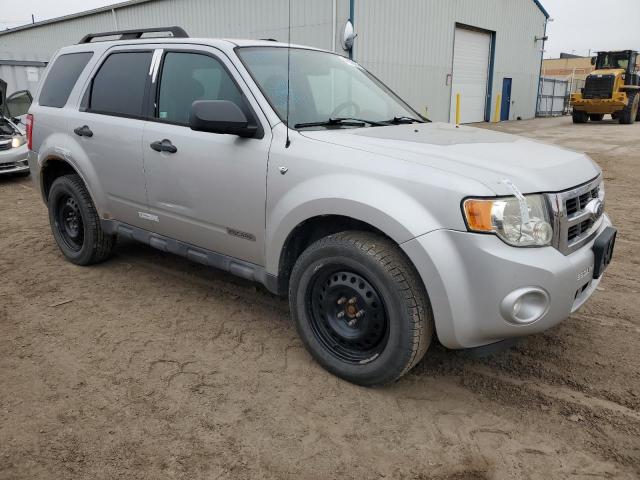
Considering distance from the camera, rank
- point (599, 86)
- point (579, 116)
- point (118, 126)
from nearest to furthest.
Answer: point (118, 126) < point (599, 86) < point (579, 116)

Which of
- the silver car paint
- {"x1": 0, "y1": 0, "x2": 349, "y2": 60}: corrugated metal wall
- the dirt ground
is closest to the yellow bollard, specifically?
{"x1": 0, "y1": 0, "x2": 349, "y2": 60}: corrugated metal wall

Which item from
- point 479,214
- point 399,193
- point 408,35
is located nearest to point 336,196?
point 399,193

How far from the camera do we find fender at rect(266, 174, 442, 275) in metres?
2.46

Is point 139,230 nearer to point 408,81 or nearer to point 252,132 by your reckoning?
point 252,132

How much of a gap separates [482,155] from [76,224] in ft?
12.1

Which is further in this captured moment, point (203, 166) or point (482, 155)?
point (203, 166)

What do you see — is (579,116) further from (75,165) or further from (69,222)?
(75,165)

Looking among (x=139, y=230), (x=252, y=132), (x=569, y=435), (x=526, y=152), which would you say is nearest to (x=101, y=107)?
(x=139, y=230)

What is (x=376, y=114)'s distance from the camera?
145 inches

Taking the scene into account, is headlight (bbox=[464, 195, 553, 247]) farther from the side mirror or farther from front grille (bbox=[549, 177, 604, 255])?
the side mirror

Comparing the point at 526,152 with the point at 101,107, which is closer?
the point at 526,152

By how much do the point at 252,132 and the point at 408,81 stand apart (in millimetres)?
16762

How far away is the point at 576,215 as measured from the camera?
2625 mm

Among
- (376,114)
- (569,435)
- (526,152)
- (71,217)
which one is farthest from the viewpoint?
(71,217)
